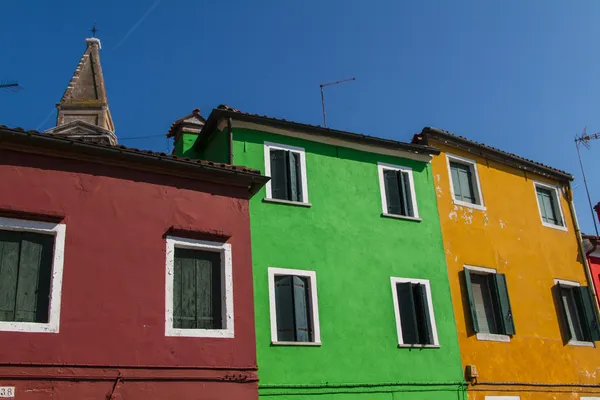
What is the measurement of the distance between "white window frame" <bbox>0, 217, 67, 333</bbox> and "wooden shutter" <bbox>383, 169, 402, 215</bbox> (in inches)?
320

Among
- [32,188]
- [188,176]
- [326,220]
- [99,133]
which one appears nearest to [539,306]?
[326,220]

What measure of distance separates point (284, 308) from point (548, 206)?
35.0ft

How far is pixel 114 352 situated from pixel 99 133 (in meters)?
22.5

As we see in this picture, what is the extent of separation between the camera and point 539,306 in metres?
17.7

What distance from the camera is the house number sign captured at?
9.23 meters

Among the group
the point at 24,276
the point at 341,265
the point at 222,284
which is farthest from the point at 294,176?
the point at 24,276

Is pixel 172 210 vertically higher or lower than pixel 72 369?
higher

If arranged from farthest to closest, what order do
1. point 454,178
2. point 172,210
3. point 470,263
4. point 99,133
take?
1. point 99,133
2. point 454,178
3. point 470,263
4. point 172,210

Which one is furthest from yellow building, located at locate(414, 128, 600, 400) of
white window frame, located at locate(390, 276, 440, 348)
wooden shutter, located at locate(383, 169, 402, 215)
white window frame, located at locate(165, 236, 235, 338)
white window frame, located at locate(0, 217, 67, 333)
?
white window frame, located at locate(0, 217, 67, 333)

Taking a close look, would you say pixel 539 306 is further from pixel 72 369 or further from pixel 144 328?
pixel 72 369

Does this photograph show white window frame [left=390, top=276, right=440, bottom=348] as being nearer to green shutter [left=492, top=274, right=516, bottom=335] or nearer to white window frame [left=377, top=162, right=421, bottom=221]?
white window frame [left=377, top=162, right=421, bottom=221]

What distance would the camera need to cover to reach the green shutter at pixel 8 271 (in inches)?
385

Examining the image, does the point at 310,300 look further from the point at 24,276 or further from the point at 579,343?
the point at 579,343

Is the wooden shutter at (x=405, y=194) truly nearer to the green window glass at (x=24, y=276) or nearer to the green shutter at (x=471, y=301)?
the green shutter at (x=471, y=301)
